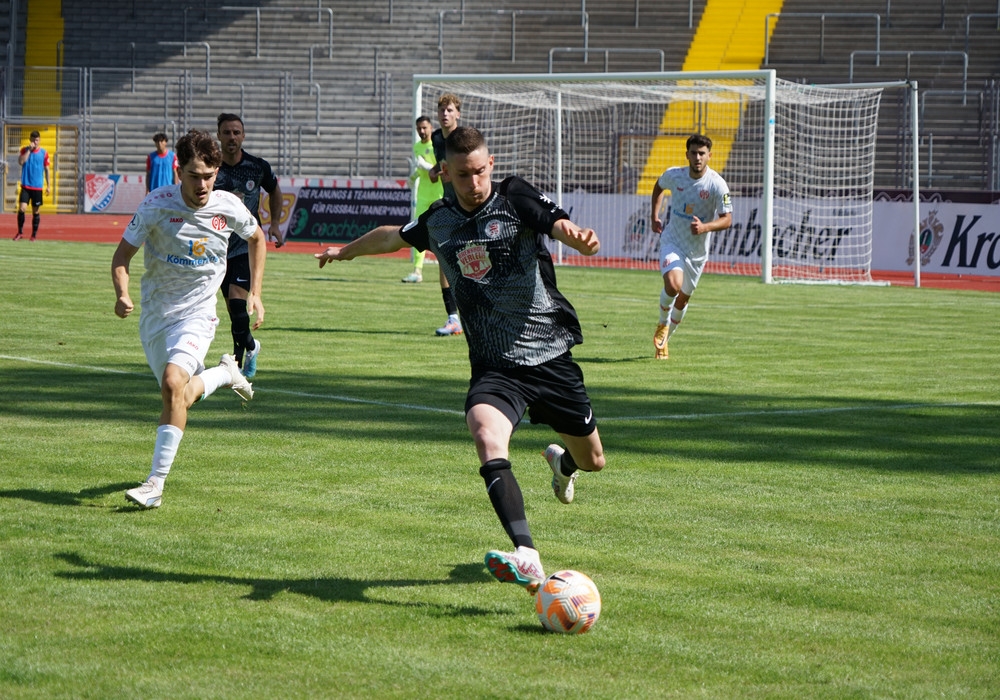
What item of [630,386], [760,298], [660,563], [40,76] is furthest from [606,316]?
[40,76]

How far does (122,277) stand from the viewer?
7180 millimetres

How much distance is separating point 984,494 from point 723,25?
3476 centimetres

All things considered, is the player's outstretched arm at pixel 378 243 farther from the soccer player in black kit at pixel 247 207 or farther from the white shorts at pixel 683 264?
the white shorts at pixel 683 264

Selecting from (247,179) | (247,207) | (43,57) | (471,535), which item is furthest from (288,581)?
(43,57)

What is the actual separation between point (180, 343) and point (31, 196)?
24059 mm

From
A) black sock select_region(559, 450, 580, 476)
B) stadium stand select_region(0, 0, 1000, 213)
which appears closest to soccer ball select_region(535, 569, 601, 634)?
black sock select_region(559, 450, 580, 476)

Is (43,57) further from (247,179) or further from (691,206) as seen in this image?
(247,179)

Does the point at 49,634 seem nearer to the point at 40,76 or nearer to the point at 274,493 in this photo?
the point at 274,493

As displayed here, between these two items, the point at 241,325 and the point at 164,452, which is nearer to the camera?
the point at 164,452

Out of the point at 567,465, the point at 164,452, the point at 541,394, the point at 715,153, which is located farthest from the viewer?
the point at 715,153

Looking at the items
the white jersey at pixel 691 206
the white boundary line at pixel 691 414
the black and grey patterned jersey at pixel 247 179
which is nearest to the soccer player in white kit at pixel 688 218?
the white jersey at pixel 691 206

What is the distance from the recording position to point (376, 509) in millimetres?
6773

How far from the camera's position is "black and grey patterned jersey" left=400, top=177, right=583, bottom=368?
19.3 feet

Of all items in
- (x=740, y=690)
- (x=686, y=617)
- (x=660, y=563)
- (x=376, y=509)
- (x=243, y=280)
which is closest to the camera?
(x=740, y=690)
